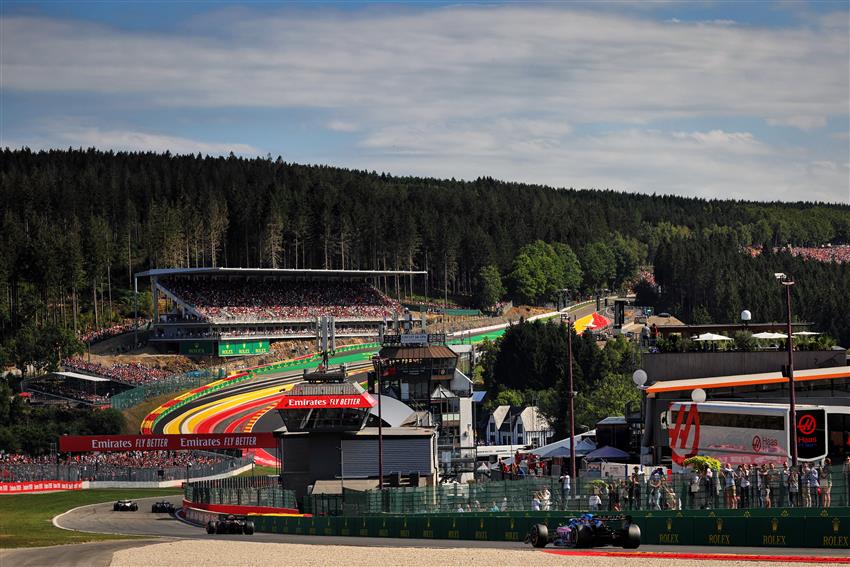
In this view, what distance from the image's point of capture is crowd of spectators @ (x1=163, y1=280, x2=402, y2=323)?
15550 centimetres

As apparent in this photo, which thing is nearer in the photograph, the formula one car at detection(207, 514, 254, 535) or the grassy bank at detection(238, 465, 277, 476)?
the formula one car at detection(207, 514, 254, 535)

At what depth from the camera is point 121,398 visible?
400ft

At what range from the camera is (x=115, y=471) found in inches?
4033

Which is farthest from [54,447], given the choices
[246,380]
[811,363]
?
[811,363]

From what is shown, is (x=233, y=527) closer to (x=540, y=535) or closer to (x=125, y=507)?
(x=540, y=535)

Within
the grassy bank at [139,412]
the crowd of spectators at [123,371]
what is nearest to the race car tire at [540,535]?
the grassy bank at [139,412]

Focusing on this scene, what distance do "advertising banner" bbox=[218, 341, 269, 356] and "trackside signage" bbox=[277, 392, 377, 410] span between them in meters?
71.3

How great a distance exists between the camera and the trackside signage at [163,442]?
106 m

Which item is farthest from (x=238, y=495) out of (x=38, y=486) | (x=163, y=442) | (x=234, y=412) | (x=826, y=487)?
(x=234, y=412)

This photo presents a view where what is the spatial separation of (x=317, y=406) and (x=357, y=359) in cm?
7171

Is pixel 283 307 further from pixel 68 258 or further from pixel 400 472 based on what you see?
pixel 400 472

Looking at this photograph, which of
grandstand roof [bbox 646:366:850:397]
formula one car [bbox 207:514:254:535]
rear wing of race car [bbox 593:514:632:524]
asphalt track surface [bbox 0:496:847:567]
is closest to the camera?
asphalt track surface [bbox 0:496:847:567]

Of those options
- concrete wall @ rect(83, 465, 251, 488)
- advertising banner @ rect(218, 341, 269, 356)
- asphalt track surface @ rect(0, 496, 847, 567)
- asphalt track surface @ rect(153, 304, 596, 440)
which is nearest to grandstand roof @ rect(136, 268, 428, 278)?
advertising banner @ rect(218, 341, 269, 356)

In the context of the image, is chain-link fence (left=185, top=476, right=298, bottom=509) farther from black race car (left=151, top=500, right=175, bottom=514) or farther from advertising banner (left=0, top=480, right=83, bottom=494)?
advertising banner (left=0, top=480, right=83, bottom=494)
